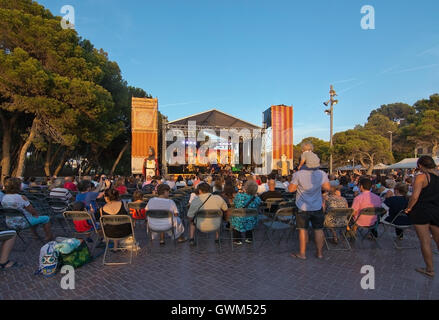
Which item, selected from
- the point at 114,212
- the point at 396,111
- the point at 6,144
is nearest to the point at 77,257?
the point at 114,212

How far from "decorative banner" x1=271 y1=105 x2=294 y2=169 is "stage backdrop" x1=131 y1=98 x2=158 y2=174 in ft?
31.9

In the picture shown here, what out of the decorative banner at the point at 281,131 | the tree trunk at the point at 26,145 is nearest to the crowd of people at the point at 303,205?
the tree trunk at the point at 26,145

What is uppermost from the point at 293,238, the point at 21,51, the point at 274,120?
the point at 21,51

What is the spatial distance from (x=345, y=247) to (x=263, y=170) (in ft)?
57.7

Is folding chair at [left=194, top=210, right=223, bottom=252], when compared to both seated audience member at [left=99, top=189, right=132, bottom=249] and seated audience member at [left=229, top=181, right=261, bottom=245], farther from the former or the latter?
seated audience member at [left=99, top=189, right=132, bottom=249]

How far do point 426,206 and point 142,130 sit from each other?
17.3 m

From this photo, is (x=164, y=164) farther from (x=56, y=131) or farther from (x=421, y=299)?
(x=421, y=299)

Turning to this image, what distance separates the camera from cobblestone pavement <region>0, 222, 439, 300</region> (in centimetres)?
260

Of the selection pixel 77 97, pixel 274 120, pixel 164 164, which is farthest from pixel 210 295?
pixel 274 120

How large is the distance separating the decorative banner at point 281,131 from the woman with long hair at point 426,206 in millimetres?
17316

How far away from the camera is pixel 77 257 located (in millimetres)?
3363

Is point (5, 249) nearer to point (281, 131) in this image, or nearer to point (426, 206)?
point (426, 206)

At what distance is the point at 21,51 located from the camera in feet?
37.9

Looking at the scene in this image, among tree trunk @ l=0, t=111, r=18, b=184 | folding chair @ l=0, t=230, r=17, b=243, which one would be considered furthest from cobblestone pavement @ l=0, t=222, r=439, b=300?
tree trunk @ l=0, t=111, r=18, b=184
